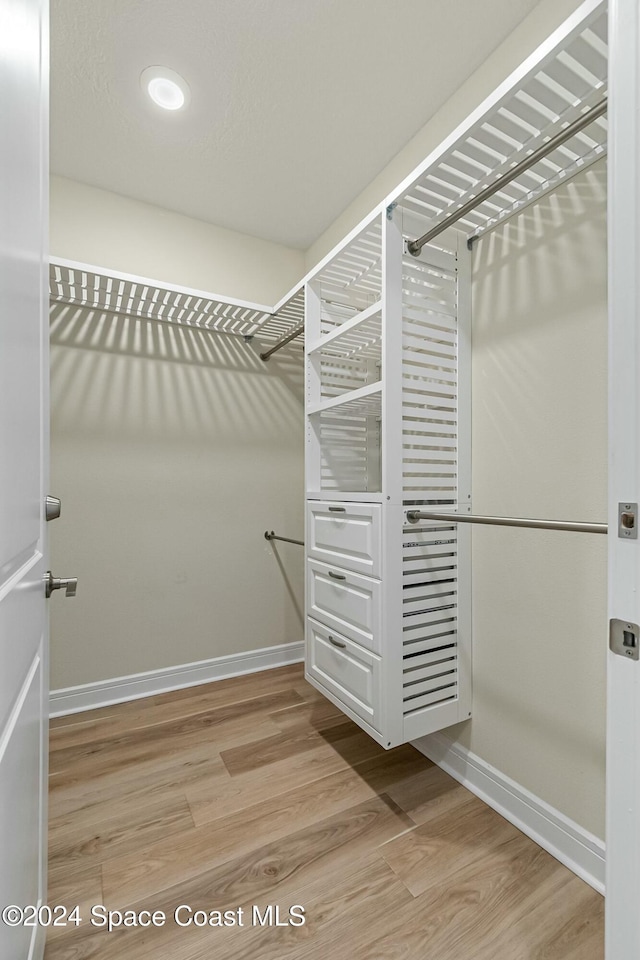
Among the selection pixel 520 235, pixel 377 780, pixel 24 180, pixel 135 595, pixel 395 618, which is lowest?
pixel 377 780

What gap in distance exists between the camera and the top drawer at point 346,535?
1.44 meters

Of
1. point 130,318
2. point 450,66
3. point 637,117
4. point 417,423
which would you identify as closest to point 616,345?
point 637,117

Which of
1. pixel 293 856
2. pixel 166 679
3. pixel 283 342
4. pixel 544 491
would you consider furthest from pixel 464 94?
pixel 166 679

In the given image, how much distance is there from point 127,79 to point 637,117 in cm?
182

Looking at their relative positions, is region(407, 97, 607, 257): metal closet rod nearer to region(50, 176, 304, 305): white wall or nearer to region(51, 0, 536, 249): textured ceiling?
region(51, 0, 536, 249): textured ceiling

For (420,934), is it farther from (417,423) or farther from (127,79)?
(127,79)

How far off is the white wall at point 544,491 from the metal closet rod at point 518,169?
197mm

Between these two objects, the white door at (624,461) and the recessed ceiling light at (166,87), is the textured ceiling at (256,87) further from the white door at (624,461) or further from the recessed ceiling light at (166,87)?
the white door at (624,461)

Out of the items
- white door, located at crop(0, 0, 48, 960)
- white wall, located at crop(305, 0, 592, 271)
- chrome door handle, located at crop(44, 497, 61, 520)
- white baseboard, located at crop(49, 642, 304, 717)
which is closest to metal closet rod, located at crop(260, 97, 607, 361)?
white wall, located at crop(305, 0, 592, 271)

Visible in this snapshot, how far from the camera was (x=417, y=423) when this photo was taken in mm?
→ 1472

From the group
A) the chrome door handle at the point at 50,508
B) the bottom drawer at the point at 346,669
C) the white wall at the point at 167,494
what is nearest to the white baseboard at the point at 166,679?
the white wall at the point at 167,494

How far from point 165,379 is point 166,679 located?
5.41 feet

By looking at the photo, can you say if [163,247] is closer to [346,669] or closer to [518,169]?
[518,169]

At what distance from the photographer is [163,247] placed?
2330 millimetres
